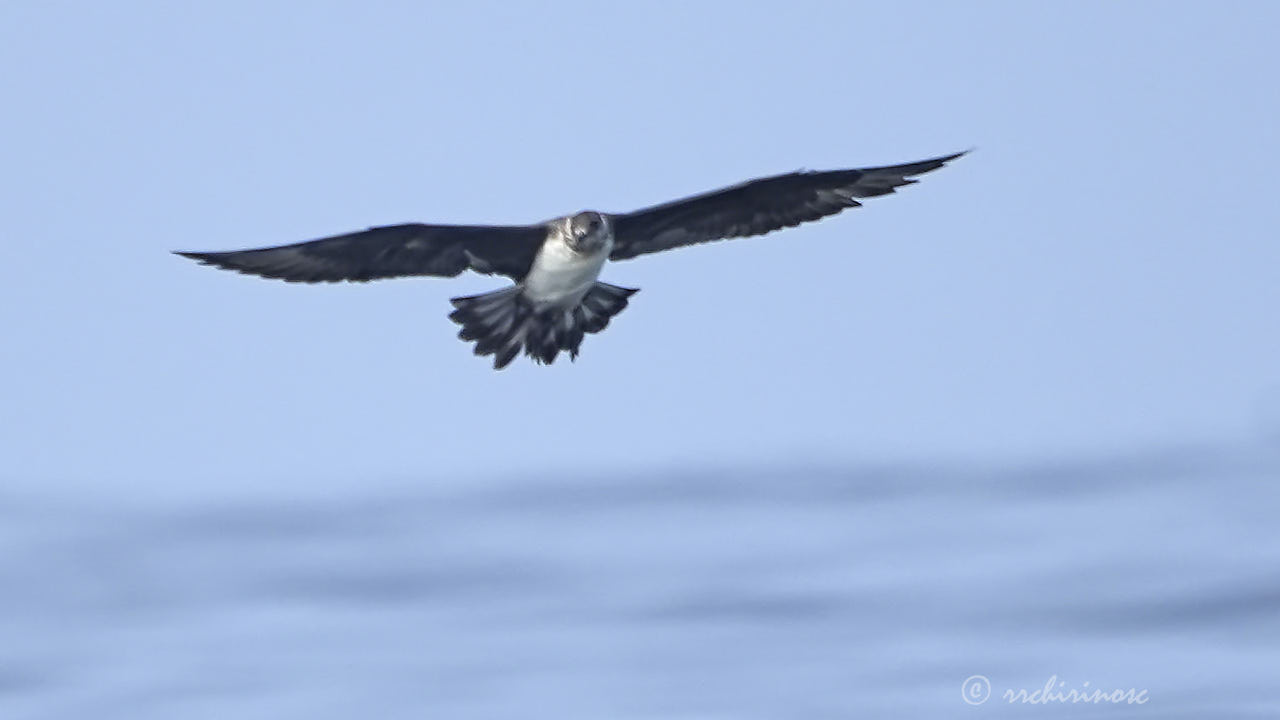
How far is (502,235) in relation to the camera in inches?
463

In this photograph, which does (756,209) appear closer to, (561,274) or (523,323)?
(561,274)

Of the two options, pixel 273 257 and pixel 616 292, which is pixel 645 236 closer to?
pixel 616 292

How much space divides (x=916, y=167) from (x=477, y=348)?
2971 millimetres

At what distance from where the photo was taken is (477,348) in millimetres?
11789

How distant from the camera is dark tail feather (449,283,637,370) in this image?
11.8 metres

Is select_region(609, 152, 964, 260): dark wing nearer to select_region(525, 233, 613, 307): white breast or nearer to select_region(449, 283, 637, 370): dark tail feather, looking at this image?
select_region(525, 233, 613, 307): white breast

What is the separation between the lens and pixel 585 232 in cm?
1145

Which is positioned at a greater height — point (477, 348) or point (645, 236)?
point (645, 236)

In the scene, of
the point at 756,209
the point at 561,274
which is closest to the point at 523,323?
the point at 561,274

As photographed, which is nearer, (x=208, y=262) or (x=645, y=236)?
(x=208, y=262)

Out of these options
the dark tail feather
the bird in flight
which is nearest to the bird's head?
the bird in flight

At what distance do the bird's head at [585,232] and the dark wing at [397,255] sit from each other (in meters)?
0.25

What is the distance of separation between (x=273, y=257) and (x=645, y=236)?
241cm

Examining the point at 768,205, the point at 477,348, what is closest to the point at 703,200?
the point at 768,205
